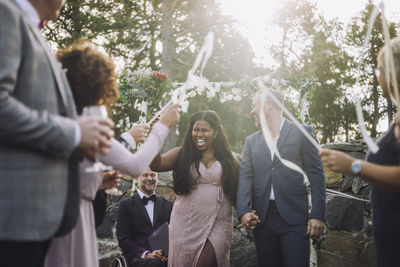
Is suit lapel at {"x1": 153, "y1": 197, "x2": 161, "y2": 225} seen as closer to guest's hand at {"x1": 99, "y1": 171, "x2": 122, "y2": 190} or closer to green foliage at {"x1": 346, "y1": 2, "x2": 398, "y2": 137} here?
guest's hand at {"x1": 99, "y1": 171, "x2": 122, "y2": 190}

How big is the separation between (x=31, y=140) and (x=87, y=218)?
0.71 meters

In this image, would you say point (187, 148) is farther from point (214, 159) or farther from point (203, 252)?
point (203, 252)

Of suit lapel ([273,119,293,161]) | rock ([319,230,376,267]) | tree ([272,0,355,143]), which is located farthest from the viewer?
tree ([272,0,355,143])

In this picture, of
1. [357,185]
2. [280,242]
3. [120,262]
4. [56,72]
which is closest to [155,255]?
[120,262]

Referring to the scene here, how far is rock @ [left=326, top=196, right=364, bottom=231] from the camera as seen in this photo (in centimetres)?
545

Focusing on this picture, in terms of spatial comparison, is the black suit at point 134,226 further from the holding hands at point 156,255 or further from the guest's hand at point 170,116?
the guest's hand at point 170,116

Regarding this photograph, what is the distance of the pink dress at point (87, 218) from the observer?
68.8 inches

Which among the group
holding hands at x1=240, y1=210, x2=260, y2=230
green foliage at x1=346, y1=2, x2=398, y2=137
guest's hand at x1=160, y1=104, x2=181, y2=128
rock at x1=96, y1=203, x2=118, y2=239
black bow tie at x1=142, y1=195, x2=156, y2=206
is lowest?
rock at x1=96, y1=203, x2=118, y2=239

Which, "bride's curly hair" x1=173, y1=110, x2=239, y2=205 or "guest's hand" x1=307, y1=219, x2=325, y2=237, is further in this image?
"bride's curly hair" x1=173, y1=110, x2=239, y2=205

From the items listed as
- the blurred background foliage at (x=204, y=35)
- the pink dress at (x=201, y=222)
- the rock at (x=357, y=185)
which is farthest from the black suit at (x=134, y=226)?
the blurred background foliage at (x=204, y=35)

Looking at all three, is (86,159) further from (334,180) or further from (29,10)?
(334,180)

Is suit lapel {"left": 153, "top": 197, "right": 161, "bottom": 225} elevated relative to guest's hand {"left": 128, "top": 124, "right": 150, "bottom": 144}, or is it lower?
lower

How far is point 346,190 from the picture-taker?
564cm

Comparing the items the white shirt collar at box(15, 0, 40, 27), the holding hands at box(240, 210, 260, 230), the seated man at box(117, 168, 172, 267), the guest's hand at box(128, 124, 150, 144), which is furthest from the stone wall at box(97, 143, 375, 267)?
the white shirt collar at box(15, 0, 40, 27)
